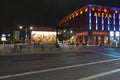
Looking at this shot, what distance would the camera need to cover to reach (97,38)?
103 m

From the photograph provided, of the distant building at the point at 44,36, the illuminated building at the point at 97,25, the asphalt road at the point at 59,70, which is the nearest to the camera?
the asphalt road at the point at 59,70

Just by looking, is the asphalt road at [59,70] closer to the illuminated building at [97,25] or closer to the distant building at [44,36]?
the distant building at [44,36]

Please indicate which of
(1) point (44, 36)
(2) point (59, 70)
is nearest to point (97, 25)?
(1) point (44, 36)

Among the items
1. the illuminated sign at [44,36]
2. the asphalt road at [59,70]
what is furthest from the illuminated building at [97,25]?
the asphalt road at [59,70]

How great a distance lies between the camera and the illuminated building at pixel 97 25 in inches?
3957

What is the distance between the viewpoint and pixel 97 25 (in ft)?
336

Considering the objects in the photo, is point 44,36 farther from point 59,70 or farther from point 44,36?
point 59,70

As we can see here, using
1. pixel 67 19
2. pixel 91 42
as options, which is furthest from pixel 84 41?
pixel 67 19

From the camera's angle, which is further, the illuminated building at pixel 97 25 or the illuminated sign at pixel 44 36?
the illuminated building at pixel 97 25

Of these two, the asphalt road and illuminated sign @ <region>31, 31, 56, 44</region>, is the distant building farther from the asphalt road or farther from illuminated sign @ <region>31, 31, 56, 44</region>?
the asphalt road

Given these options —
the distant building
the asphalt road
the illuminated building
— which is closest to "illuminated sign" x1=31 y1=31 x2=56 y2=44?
the distant building

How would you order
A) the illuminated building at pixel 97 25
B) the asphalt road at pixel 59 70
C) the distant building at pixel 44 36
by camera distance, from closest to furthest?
1. the asphalt road at pixel 59 70
2. the distant building at pixel 44 36
3. the illuminated building at pixel 97 25

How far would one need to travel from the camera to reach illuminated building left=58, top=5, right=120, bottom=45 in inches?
3957

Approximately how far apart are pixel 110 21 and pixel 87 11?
1454 centimetres
